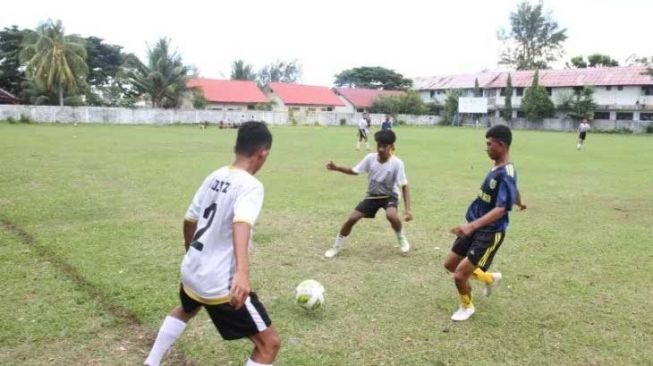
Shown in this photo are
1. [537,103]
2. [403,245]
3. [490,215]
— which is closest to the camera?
[490,215]

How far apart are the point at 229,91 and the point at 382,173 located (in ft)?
187

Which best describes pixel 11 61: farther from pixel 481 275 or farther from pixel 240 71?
pixel 481 275

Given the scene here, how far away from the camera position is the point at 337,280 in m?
5.85

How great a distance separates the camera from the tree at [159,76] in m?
51.9

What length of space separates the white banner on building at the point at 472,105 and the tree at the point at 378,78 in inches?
862

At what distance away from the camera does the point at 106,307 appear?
4844mm

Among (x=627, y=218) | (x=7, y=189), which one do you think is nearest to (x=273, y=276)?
(x=627, y=218)

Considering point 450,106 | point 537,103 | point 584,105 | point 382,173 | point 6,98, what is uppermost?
point 537,103

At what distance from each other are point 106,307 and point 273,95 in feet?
206

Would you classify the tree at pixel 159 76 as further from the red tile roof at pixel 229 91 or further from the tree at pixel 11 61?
the tree at pixel 11 61

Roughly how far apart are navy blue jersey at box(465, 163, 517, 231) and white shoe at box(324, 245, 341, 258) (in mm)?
2278

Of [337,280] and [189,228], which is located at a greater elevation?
[189,228]

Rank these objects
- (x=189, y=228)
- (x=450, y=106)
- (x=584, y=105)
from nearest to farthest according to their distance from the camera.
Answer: (x=189, y=228) < (x=584, y=105) < (x=450, y=106)

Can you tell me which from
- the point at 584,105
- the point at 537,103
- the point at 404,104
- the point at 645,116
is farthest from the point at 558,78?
the point at 404,104
